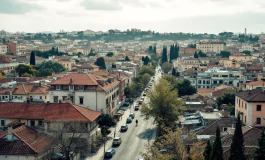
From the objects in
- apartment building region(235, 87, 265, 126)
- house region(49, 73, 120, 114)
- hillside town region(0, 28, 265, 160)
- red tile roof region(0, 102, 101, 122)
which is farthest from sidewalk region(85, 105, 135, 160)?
→ apartment building region(235, 87, 265, 126)

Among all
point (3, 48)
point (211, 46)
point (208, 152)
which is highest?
point (211, 46)

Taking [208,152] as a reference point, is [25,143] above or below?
below

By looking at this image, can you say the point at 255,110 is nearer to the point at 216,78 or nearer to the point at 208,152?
the point at 208,152

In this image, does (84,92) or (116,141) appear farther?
(84,92)

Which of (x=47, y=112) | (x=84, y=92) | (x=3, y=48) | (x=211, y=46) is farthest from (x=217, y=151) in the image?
(x=211, y=46)

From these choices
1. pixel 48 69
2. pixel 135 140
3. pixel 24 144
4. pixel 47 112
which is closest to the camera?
pixel 24 144

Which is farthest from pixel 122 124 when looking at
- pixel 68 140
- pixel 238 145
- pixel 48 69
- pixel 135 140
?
pixel 48 69

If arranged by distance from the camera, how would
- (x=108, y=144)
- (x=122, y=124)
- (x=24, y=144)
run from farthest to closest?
1. (x=122, y=124)
2. (x=108, y=144)
3. (x=24, y=144)

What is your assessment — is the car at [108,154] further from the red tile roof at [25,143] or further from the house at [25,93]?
the house at [25,93]
